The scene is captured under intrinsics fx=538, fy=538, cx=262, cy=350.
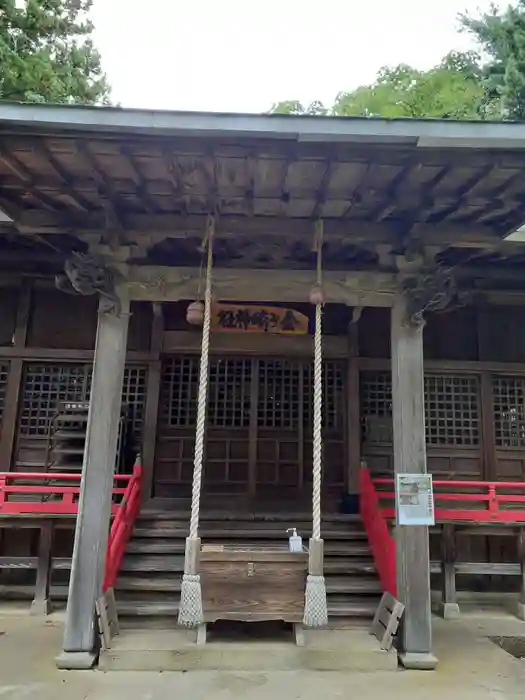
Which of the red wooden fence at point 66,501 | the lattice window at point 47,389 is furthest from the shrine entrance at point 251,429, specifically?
the lattice window at point 47,389

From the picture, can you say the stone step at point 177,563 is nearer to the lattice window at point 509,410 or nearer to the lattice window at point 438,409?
the lattice window at point 438,409

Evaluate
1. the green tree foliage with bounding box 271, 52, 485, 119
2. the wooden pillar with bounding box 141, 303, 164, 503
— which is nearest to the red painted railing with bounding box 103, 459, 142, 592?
the wooden pillar with bounding box 141, 303, 164, 503

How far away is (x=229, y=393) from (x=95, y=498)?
3.25 meters

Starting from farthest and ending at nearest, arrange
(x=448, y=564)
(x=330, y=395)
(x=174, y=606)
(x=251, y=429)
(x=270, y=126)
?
1. (x=330, y=395)
2. (x=251, y=429)
3. (x=448, y=564)
4. (x=174, y=606)
5. (x=270, y=126)

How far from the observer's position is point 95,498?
484cm

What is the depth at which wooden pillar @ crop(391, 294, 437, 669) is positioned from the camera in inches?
186

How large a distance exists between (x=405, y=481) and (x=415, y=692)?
5.36 ft

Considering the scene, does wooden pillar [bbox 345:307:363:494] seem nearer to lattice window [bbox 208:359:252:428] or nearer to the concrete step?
lattice window [bbox 208:359:252:428]

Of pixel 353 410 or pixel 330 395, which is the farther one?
pixel 330 395

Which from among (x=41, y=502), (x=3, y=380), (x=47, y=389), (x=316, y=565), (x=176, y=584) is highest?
(x=3, y=380)

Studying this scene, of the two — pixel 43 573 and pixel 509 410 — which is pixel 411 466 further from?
pixel 43 573

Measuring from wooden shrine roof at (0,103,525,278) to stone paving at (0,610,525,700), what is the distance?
3.71 metres

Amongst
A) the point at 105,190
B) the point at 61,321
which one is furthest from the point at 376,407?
the point at 105,190

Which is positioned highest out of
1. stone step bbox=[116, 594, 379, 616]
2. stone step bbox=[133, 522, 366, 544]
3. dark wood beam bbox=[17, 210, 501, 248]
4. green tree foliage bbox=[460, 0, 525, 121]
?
green tree foliage bbox=[460, 0, 525, 121]
